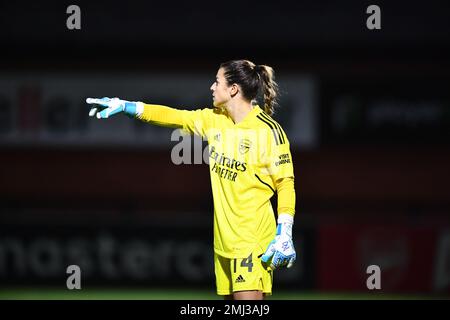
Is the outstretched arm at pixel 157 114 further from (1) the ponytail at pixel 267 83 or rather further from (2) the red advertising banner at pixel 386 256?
(2) the red advertising banner at pixel 386 256

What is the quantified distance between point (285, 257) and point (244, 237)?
0.28 meters

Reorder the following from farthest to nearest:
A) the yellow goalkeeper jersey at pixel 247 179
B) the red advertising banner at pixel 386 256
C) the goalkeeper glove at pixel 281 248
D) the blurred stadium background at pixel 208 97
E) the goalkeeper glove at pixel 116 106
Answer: the blurred stadium background at pixel 208 97 → the red advertising banner at pixel 386 256 → the goalkeeper glove at pixel 116 106 → the yellow goalkeeper jersey at pixel 247 179 → the goalkeeper glove at pixel 281 248

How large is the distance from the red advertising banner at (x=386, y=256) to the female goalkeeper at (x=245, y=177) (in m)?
6.11

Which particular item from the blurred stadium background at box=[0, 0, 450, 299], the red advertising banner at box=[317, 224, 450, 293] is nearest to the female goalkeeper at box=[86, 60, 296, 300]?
the red advertising banner at box=[317, 224, 450, 293]

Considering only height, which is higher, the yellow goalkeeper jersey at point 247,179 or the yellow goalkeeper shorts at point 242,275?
the yellow goalkeeper jersey at point 247,179

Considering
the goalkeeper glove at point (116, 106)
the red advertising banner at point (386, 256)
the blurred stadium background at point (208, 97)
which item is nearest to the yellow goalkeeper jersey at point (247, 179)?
the goalkeeper glove at point (116, 106)

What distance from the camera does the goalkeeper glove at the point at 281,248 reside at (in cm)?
542

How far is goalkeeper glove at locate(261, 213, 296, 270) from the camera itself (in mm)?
5422

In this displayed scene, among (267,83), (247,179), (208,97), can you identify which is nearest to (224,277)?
(247,179)

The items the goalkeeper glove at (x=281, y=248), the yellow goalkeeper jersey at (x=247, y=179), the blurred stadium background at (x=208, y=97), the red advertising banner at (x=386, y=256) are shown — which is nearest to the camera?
the goalkeeper glove at (x=281, y=248)

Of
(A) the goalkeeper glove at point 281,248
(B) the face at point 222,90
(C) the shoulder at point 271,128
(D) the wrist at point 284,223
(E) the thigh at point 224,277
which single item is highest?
(B) the face at point 222,90

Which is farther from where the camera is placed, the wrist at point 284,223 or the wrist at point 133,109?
the wrist at point 133,109

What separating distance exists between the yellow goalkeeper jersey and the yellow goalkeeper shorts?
0.05 metres

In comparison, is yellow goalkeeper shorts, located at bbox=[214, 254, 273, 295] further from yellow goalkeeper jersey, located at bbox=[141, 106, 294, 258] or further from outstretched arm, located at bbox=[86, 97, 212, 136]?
outstretched arm, located at bbox=[86, 97, 212, 136]
